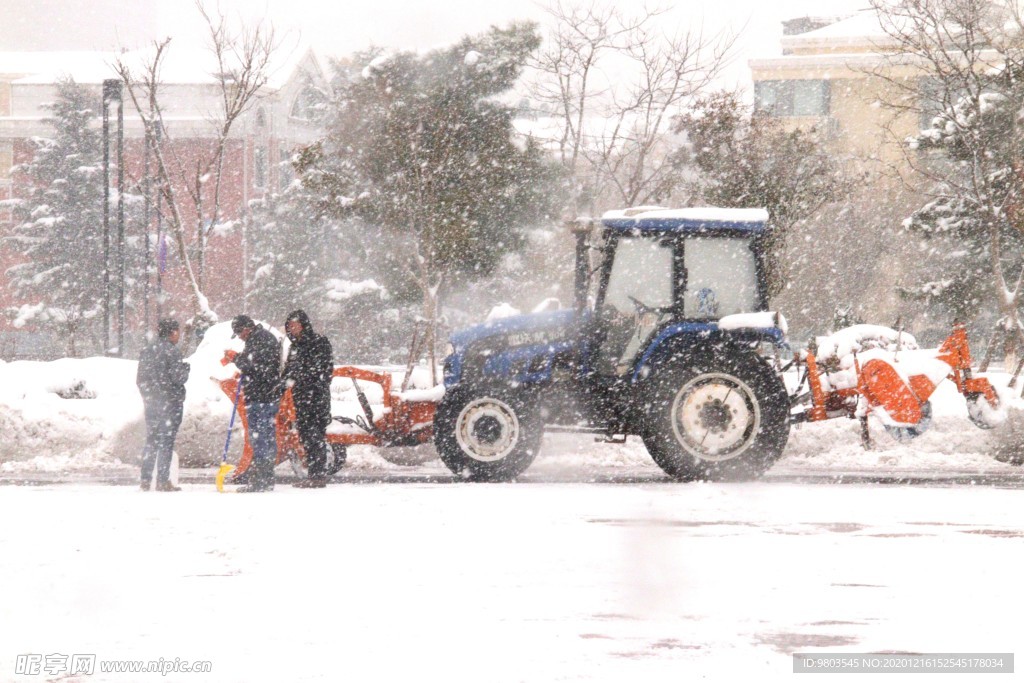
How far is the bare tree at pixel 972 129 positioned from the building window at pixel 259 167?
80.1 feet

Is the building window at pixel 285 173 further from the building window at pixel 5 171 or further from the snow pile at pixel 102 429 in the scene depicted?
the snow pile at pixel 102 429

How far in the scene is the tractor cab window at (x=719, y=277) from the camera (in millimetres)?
12273

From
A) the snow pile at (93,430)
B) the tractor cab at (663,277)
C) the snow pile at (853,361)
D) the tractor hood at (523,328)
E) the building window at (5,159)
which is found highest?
the building window at (5,159)

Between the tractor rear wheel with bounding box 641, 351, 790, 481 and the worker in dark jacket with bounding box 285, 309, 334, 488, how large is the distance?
2.83 m

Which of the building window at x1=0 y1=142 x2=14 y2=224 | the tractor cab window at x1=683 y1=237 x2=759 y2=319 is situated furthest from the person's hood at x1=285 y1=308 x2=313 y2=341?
the building window at x1=0 y1=142 x2=14 y2=224

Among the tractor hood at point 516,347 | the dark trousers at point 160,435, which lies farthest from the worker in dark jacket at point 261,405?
the tractor hood at point 516,347

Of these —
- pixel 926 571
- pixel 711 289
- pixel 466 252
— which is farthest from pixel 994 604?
pixel 466 252

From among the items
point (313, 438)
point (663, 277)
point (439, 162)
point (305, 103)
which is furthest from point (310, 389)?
point (305, 103)

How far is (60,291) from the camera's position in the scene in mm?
45375

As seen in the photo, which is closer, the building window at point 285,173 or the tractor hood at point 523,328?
the tractor hood at point 523,328

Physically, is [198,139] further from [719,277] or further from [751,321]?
[751,321]

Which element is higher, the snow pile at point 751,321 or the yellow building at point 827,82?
the yellow building at point 827,82

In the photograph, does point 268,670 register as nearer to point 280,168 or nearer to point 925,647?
point 925,647

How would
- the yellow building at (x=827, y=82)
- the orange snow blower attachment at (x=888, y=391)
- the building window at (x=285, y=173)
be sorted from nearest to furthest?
1. the orange snow blower attachment at (x=888, y=391)
2. the yellow building at (x=827, y=82)
3. the building window at (x=285, y=173)
